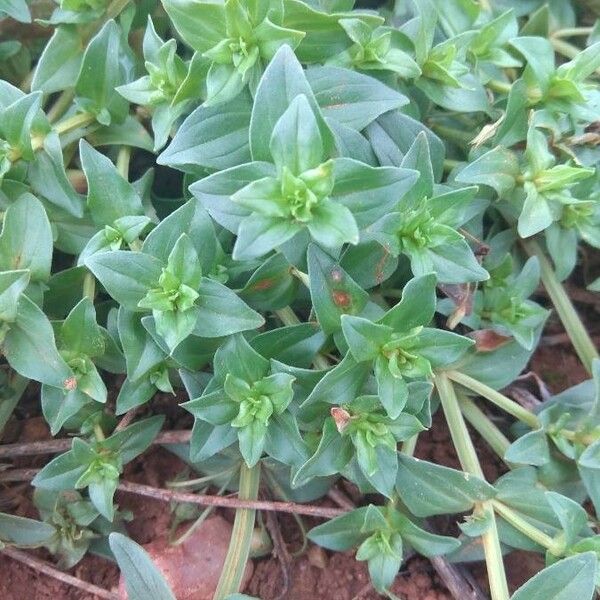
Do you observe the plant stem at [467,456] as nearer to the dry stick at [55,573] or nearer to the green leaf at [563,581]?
the green leaf at [563,581]

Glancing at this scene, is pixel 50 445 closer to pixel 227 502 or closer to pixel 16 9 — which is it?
pixel 227 502

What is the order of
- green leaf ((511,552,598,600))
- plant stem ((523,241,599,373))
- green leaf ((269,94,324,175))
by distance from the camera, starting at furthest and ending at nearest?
plant stem ((523,241,599,373)), green leaf ((511,552,598,600)), green leaf ((269,94,324,175))

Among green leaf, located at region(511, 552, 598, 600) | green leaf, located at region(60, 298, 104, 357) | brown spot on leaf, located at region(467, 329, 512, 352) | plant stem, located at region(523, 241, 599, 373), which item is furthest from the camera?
plant stem, located at region(523, 241, 599, 373)

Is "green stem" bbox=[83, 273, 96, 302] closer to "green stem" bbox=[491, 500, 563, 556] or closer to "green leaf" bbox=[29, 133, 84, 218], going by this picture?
"green leaf" bbox=[29, 133, 84, 218]

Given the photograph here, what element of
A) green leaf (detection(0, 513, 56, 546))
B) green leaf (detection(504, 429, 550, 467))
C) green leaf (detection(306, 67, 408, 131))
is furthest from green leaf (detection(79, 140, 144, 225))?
green leaf (detection(504, 429, 550, 467))

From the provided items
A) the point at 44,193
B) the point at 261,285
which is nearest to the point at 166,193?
the point at 44,193
